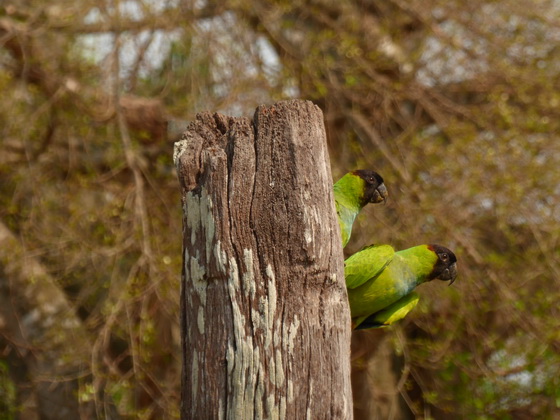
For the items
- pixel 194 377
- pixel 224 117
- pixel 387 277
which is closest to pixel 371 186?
pixel 387 277

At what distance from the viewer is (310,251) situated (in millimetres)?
2020

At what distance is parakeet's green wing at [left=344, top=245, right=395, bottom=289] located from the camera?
3252mm

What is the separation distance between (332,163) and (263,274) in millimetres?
3413

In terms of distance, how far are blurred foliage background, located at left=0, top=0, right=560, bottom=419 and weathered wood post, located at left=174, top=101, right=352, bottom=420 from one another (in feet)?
8.65

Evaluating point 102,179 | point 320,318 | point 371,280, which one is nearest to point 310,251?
point 320,318

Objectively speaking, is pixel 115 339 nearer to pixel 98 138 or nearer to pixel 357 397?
pixel 98 138

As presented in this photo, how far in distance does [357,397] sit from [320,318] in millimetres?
4372

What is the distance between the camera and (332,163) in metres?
5.34

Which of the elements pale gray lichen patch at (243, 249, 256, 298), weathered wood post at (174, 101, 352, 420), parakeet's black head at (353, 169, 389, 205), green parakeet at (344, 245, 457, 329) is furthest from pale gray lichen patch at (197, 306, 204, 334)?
parakeet's black head at (353, 169, 389, 205)

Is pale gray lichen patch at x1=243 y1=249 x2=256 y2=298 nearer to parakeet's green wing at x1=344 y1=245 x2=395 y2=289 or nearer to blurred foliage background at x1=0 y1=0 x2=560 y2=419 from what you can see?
parakeet's green wing at x1=344 y1=245 x2=395 y2=289

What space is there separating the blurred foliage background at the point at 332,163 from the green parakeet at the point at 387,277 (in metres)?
1.30

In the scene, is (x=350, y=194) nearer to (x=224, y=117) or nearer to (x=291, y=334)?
(x=224, y=117)

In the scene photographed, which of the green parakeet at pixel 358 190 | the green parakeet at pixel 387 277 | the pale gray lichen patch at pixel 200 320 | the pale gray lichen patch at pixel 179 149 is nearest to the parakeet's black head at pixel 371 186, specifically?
the green parakeet at pixel 358 190

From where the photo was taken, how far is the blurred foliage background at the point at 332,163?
495 centimetres
